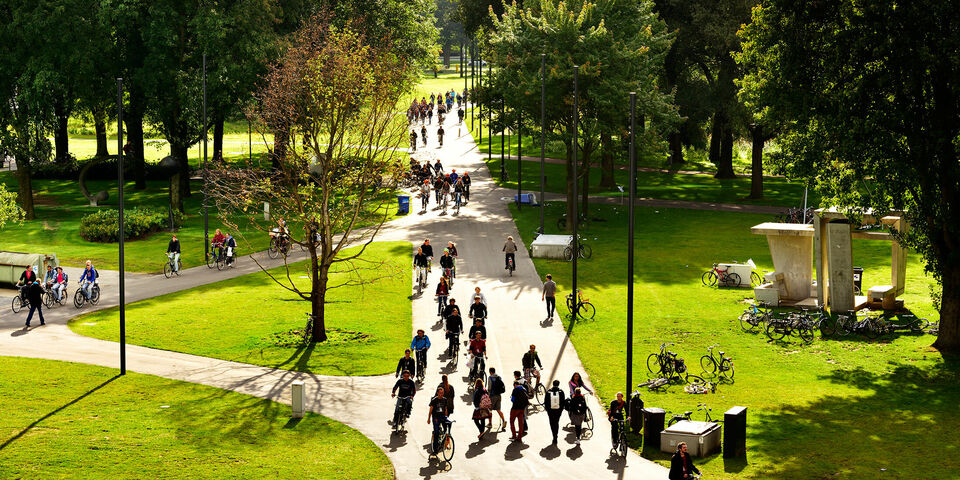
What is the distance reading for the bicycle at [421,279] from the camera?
38969 mm

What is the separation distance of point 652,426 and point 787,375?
7.71m

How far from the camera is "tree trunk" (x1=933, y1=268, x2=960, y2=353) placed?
31281 mm

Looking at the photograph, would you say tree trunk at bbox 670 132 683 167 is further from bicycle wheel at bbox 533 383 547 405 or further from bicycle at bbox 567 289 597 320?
bicycle wheel at bbox 533 383 547 405

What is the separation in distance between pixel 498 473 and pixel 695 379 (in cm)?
879

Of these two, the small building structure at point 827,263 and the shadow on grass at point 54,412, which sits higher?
the small building structure at point 827,263

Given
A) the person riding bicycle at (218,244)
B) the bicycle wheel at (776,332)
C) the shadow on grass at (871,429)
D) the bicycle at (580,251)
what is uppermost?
the person riding bicycle at (218,244)

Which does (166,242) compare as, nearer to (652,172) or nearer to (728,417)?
(728,417)

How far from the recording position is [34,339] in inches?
1254

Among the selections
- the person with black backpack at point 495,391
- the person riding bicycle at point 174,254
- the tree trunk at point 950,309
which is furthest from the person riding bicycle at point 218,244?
the tree trunk at point 950,309

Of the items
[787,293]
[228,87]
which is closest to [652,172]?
[228,87]

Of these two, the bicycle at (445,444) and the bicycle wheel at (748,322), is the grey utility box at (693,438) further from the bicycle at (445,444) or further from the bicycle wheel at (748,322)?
the bicycle wheel at (748,322)

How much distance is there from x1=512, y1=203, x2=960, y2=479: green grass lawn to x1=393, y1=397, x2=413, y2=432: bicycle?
5.20m

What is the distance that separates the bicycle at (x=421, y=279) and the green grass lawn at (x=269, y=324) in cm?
58

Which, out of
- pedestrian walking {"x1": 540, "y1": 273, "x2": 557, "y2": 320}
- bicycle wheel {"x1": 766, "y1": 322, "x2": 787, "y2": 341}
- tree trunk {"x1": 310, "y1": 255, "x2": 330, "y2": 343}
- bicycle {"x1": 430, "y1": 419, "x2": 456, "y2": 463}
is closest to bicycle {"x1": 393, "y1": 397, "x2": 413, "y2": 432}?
bicycle {"x1": 430, "y1": 419, "x2": 456, "y2": 463}
